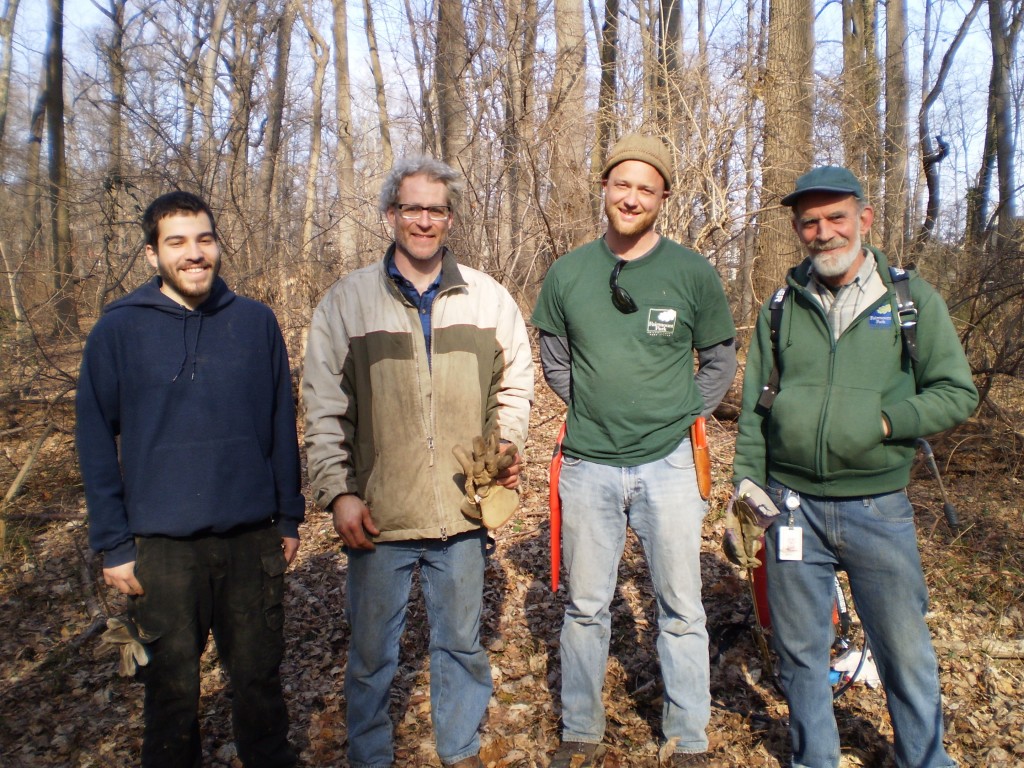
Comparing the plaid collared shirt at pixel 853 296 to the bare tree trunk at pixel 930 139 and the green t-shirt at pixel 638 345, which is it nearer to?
the green t-shirt at pixel 638 345

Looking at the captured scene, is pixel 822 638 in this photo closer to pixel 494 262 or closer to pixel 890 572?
pixel 890 572

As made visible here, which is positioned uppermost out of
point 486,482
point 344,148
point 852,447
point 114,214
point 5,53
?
point 5,53

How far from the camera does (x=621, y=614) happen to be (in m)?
4.84

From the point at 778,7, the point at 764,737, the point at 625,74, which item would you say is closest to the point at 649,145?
the point at 764,737

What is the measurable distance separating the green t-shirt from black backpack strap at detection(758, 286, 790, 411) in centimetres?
27

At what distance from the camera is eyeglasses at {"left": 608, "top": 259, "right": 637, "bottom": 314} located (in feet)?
10.5

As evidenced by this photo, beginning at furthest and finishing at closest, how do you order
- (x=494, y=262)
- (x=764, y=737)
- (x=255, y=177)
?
(x=255, y=177) → (x=494, y=262) → (x=764, y=737)

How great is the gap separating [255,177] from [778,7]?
22.0 feet

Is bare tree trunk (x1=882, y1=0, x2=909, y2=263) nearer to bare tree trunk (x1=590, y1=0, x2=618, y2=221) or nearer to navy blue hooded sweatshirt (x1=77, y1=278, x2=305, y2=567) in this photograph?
bare tree trunk (x1=590, y1=0, x2=618, y2=221)

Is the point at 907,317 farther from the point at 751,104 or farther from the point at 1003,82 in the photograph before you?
the point at 1003,82

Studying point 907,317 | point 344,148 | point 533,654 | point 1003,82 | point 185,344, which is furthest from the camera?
point 1003,82

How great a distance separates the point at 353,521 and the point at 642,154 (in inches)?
71.6

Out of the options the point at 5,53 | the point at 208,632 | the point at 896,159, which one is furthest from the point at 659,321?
the point at 5,53

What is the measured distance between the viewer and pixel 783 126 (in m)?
7.88
